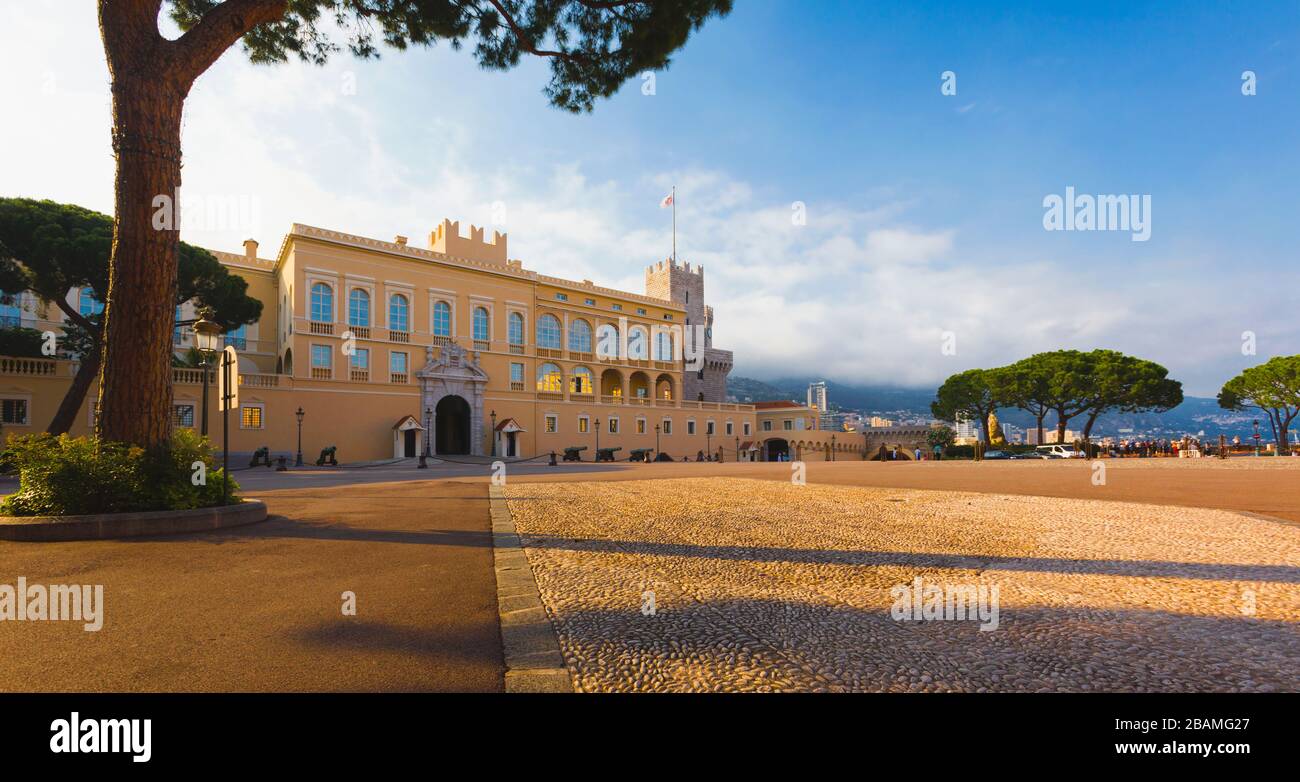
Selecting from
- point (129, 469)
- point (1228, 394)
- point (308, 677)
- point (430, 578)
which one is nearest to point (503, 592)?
point (430, 578)

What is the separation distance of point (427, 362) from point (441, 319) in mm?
3441

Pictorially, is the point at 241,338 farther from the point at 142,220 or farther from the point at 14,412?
the point at 142,220

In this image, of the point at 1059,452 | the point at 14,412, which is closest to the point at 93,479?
the point at 14,412

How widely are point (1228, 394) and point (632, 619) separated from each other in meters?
77.2

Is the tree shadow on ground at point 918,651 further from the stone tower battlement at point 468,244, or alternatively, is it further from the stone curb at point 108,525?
the stone tower battlement at point 468,244

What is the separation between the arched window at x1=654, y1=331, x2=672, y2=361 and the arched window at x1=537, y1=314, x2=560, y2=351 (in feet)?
33.7

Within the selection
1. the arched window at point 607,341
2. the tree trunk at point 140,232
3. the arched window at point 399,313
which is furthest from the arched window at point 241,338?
the tree trunk at point 140,232

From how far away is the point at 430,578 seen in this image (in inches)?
185

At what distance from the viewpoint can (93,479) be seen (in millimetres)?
6590

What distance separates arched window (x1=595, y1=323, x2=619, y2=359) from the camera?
1895 inches

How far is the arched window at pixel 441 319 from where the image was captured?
128ft

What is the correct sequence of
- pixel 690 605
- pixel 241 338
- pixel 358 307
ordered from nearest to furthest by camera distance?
pixel 690 605, pixel 358 307, pixel 241 338
